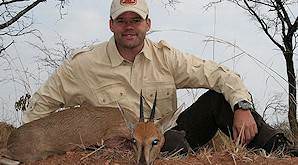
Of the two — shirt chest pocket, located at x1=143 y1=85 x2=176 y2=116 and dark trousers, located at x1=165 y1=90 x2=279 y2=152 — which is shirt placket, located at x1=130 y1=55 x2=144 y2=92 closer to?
shirt chest pocket, located at x1=143 y1=85 x2=176 y2=116

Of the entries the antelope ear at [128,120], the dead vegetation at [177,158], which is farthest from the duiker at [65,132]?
the dead vegetation at [177,158]

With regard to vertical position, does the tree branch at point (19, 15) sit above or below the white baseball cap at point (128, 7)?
above

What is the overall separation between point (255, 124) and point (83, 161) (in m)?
1.73

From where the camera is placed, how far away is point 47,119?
5.51 metres

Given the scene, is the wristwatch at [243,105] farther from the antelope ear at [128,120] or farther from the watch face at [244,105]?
the antelope ear at [128,120]

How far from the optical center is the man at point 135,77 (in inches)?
228

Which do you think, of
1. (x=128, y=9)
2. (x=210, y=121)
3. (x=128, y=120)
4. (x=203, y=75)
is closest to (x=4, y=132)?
(x=128, y=9)

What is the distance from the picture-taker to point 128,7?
5.79 meters

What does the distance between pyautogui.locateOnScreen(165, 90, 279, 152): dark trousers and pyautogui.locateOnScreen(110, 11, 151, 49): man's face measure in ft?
2.99

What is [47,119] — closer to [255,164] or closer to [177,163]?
[177,163]

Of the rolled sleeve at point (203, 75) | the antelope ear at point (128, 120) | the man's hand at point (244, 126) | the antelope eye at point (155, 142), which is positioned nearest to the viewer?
the antelope eye at point (155, 142)

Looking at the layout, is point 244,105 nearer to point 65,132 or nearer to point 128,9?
point 128,9

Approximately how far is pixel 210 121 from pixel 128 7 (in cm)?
147

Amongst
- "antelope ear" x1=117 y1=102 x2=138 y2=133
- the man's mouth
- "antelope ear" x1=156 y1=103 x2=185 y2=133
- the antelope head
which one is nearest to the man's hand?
"antelope ear" x1=156 y1=103 x2=185 y2=133
